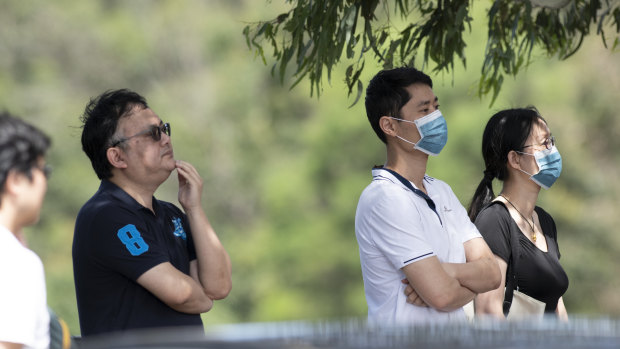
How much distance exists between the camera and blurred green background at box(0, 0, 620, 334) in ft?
85.3

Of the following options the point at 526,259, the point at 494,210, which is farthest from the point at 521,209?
the point at 526,259

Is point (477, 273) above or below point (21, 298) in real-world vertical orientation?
below

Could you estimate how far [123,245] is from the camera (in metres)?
3.81

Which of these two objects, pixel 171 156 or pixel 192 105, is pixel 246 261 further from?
pixel 171 156

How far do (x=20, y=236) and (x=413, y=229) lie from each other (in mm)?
1604

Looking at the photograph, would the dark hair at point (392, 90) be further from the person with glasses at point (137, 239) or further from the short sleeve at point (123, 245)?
the short sleeve at point (123, 245)

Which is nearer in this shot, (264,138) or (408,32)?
(408,32)

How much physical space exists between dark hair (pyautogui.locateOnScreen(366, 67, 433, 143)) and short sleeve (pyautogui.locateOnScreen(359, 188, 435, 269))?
0.41 metres

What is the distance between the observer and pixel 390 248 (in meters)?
4.03

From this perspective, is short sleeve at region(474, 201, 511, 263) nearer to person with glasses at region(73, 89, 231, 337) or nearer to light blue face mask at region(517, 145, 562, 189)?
light blue face mask at region(517, 145, 562, 189)

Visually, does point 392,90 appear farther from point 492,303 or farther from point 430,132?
point 492,303

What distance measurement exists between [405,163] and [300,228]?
2796 centimetres

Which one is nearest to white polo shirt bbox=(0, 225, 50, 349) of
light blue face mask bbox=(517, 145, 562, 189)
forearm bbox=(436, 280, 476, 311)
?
forearm bbox=(436, 280, 476, 311)

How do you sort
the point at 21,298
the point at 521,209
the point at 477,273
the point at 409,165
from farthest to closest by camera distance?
1. the point at 521,209
2. the point at 409,165
3. the point at 477,273
4. the point at 21,298
